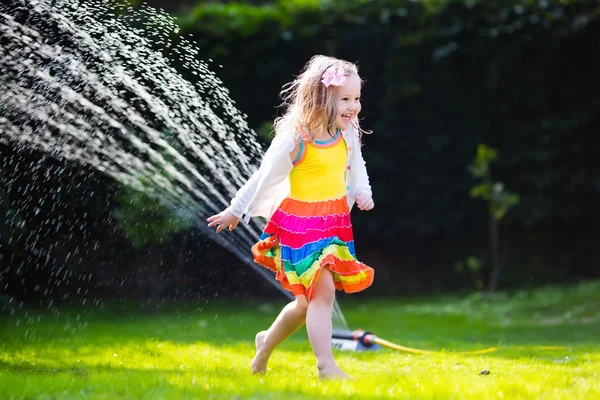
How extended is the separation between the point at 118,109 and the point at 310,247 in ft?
10.3

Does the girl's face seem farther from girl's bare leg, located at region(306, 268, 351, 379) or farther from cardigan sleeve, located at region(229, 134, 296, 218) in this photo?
girl's bare leg, located at region(306, 268, 351, 379)

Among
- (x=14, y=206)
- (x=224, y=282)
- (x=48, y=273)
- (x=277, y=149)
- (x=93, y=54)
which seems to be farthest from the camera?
(x=224, y=282)

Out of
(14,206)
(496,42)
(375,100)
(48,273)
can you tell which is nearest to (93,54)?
(14,206)

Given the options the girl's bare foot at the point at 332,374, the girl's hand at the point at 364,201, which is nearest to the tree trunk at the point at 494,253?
the girl's hand at the point at 364,201

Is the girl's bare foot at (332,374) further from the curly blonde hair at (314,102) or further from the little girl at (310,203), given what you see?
the curly blonde hair at (314,102)

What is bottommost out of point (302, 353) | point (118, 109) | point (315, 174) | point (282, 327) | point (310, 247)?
point (302, 353)

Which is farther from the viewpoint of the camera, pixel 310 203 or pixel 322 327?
pixel 310 203

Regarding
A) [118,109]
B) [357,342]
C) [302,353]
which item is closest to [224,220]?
[302,353]

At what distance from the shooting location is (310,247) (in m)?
3.39

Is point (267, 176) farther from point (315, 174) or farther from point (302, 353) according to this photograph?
point (302, 353)

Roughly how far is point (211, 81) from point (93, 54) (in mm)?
1653

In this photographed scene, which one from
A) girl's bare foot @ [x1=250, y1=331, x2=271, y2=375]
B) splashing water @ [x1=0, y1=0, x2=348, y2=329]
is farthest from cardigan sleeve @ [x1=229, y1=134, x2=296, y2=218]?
splashing water @ [x1=0, y1=0, x2=348, y2=329]

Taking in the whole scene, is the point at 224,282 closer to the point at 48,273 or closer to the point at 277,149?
the point at 48,273

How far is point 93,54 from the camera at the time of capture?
544 cm
